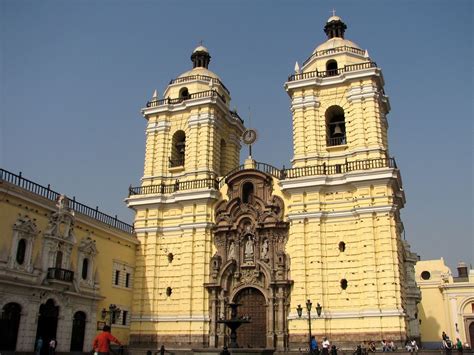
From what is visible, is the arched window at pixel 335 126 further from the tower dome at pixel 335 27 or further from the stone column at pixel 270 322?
the stone column at pixel 270 322

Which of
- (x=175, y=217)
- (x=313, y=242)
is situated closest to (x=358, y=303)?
(x=313, y=242)

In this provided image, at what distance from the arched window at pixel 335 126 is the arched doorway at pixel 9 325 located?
20.1 m

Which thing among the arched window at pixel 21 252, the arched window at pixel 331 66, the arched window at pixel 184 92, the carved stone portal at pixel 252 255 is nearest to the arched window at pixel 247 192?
the carved stone portal at pixel 252 255

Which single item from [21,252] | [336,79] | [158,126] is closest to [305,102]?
[336,79]

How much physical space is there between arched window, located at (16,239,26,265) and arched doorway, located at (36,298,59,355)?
262cm

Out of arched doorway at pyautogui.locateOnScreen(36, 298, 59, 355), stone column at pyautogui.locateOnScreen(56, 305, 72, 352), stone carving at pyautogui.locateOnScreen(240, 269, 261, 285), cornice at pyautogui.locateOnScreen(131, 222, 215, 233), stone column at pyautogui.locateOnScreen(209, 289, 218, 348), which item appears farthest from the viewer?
cornice at pyautogui.locateOnScreen(131, 222, 215, 233)

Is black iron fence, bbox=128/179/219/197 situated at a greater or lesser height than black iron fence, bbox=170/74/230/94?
lesser

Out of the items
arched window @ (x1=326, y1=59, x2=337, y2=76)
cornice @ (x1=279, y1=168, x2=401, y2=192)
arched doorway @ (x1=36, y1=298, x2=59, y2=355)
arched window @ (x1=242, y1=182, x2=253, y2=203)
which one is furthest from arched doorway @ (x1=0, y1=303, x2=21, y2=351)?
arched window @ (x1=326, y1=59, x2=337, y2=76)

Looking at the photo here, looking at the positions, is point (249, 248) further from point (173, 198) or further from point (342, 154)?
point (342, 154)

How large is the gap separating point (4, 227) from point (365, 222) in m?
18.6

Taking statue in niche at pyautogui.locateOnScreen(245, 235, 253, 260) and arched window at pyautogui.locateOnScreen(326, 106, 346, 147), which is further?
arched window at pyautogui.locateOnScreen(326, 106, 346, 147)

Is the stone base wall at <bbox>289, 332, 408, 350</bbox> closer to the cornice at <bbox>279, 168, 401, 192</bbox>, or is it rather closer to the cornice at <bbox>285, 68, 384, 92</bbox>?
the cornice at <bbox>279, 168, 401, 192</bbox>

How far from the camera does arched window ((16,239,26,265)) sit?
2436 cm

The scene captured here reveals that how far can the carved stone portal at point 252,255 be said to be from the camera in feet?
97.6
